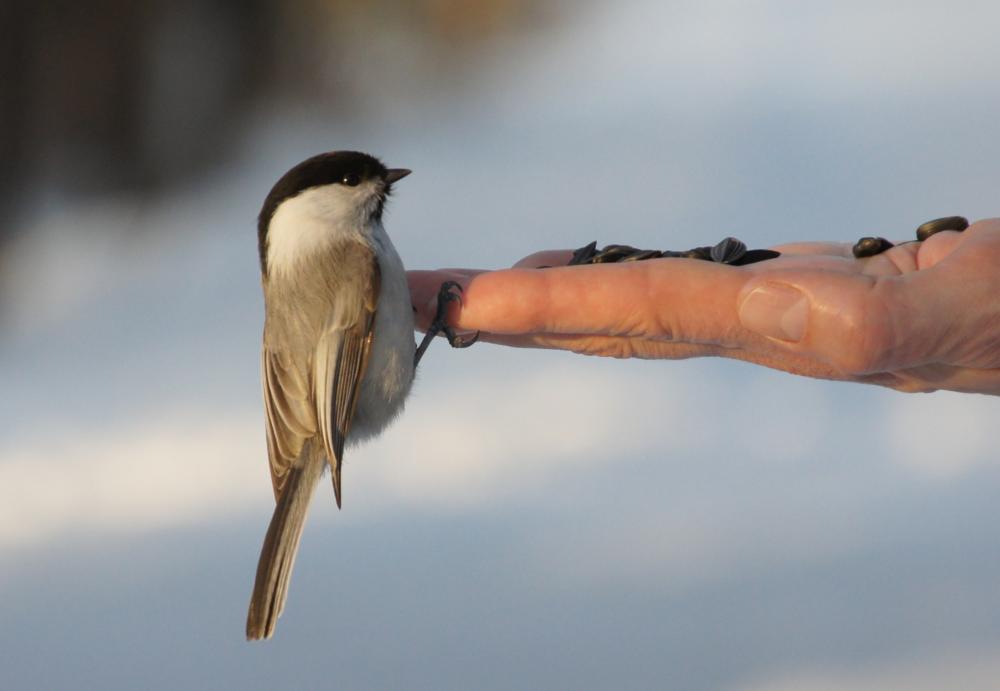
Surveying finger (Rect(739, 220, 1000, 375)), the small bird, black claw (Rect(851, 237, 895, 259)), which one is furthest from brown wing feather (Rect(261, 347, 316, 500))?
black claw (Rect(851, 237, 895, 259))

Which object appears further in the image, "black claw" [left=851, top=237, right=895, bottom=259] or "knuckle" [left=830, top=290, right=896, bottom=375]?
"black claw" [left=851, top=237, right=895, bottom=259]

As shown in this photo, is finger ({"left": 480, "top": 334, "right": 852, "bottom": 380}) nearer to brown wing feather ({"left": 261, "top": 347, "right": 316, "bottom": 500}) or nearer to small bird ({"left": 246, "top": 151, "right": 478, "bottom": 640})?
small bird ({"left": 246, "top": 151, "right": 478, "bottom": 640})

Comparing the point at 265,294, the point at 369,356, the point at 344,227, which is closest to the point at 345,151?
the point at 344,227

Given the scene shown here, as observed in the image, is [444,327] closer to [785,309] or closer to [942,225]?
[785,309]

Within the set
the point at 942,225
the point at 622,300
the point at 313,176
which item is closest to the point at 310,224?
the point at 313,176

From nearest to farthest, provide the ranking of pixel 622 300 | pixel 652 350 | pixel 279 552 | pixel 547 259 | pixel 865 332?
pixel 865 332, pixel 622 300, pixel 279 552, pixel 652 350, pixel 547 259

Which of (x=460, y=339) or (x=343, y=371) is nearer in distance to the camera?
(x=343, y=371)

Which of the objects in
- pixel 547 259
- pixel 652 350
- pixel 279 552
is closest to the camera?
pixel 279 552
